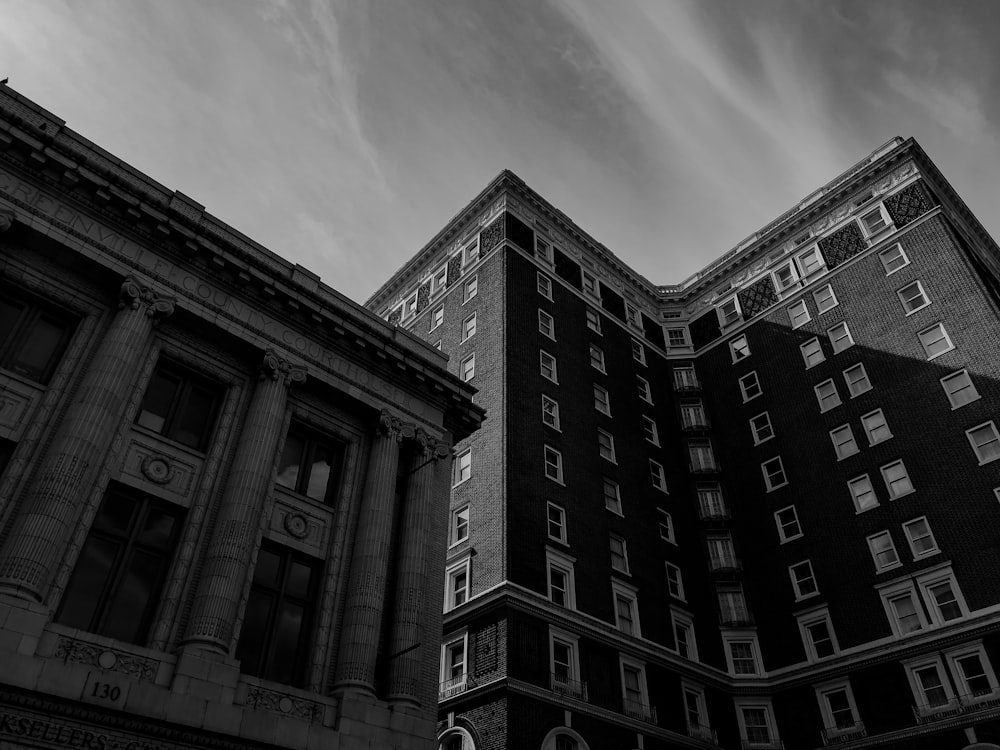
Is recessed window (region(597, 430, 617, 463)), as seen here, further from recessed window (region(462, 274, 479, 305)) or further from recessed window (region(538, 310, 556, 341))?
recessed window (region(462, 274, 479, 305))

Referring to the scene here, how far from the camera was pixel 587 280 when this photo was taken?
189ft

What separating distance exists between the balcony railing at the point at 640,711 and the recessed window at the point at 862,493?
56.5 feet

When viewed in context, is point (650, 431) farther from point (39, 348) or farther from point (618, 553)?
point (39, 348)

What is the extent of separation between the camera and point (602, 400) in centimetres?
5019

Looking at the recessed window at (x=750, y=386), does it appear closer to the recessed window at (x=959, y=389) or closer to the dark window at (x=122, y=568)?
the recessed window at (x=959, y=389)

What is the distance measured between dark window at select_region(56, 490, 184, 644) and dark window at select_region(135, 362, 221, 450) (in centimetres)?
237

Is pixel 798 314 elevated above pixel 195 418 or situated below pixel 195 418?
above

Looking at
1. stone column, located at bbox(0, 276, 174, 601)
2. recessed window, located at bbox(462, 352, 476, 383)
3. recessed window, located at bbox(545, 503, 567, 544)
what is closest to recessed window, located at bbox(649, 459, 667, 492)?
recessed window, located at bbox(545, 503, 567, 544)

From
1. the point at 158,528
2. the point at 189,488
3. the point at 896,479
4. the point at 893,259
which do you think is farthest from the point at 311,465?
the point at 893,259

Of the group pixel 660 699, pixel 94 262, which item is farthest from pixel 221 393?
pixel 660 699

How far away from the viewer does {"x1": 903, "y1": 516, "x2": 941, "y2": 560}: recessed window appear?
39.3m

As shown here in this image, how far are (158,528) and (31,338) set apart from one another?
6.12 m

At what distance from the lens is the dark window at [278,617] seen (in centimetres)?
2005

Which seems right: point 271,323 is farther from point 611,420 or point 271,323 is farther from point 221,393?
point 611,420
